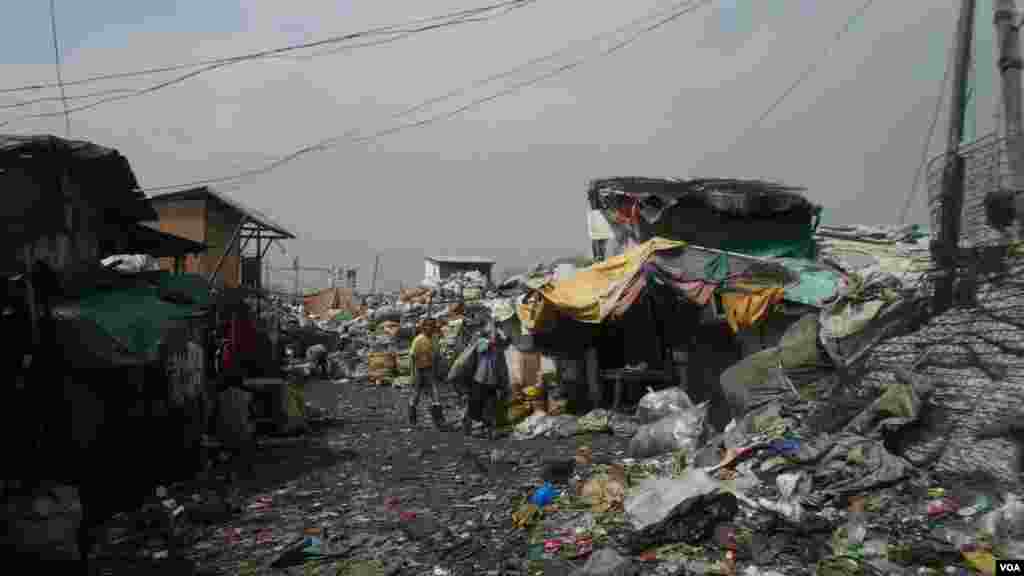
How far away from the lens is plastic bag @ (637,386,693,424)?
331 inches

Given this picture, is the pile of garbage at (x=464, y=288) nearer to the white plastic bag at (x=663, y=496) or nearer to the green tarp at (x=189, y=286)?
the green tarp at (x=189, y=286)

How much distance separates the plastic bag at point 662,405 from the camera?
27.6 ft

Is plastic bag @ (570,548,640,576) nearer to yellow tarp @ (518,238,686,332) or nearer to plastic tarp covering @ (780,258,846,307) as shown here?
yellow tarp @ (518,238,686,332)

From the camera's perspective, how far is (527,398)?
1042 centimetres

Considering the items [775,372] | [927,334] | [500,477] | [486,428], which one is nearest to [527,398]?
[486,428]

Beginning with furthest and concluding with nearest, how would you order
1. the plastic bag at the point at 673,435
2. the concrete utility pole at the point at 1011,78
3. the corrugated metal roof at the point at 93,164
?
the plastic bag at the point at 673,435 → the corrugated metal roof at the point at 93,164 → the concrete utility pole at the point at 1011,78

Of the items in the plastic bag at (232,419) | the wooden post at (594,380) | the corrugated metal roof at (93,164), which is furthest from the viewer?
the wooden post at (594,380)

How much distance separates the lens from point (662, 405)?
8.52 m

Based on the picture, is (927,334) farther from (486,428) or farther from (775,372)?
(486,428)

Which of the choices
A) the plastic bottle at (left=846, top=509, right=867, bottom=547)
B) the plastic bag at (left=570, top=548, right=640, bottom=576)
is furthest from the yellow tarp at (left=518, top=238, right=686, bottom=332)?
the plastic bag at (left=570, top=548, right=640, bottom=576)

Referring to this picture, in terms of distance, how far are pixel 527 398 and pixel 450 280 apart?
Result: 1596 cm

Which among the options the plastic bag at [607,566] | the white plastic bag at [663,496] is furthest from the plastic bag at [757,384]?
the plastic bag at [607,566]

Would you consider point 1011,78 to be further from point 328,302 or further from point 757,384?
point 328,302

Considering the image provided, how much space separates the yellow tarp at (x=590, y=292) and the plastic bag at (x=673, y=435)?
1960mm
